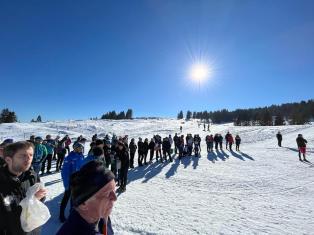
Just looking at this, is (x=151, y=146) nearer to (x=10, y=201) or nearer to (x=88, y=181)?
(x=10, y=201)

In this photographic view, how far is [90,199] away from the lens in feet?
5.33

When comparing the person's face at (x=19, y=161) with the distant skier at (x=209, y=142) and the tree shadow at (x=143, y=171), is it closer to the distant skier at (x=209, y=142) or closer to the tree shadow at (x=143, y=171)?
the tree shadow at (x=143, y=171)

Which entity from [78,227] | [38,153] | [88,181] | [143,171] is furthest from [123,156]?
[78,227]

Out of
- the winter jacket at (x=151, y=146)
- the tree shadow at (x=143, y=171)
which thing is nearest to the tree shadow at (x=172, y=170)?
the tree shadow at (x=143, y=171)

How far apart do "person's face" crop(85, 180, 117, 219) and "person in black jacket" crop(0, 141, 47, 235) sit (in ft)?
5.10

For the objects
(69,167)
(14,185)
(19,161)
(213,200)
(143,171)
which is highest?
(19,161)

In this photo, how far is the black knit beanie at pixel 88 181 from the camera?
163 cm

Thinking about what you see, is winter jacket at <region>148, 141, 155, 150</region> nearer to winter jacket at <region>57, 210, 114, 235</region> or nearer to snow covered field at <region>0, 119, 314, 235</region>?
snow covered field at <region>0, 119, 314, 235</region>

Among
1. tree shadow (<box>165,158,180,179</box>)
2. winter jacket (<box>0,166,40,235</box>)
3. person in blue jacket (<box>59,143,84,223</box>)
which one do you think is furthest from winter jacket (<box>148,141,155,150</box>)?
winter jacket (<box>0,166,40,235</box>)

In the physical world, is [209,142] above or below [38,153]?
above

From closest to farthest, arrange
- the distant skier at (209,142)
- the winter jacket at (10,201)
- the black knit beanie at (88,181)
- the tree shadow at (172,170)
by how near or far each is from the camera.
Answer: the black knit beanie at (88,181)
the winter jacket at (10,201)
the tree shadow at (172,170)
the distant skier at (209,142)

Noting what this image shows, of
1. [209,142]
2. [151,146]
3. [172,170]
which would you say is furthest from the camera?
[209,142]

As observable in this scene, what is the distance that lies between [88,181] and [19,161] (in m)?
2.23

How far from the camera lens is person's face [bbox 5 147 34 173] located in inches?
132
